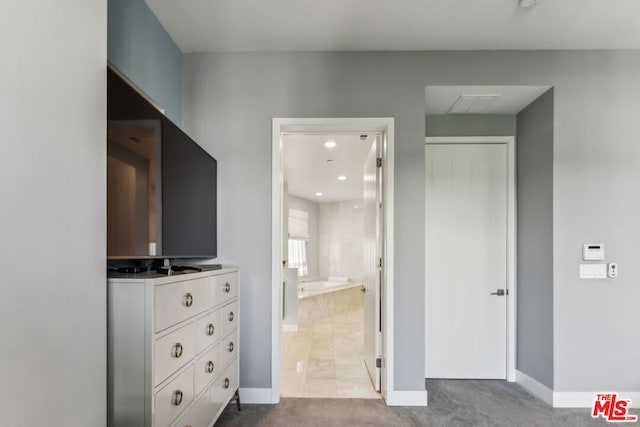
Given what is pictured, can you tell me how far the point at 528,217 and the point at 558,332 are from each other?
3.00ft

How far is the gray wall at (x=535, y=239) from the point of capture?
2705 millimetres

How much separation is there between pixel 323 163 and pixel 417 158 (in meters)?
2.73

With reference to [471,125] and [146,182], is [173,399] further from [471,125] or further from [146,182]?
[471,125]

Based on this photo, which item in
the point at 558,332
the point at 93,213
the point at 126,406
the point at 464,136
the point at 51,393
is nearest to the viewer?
the point at 51,393

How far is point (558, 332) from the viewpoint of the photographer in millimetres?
2621

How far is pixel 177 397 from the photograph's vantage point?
5.19 ft

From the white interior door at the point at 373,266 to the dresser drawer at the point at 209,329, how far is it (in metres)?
1.32

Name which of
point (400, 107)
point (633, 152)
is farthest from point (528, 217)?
point (400, 107)

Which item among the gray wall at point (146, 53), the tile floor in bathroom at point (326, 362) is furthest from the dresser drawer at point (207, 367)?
the gray wall at point (146, 53)

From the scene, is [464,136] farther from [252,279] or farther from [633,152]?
[252,279]

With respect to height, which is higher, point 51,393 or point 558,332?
point 51,393

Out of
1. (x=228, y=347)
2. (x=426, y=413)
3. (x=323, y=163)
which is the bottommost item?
(x=426, y=413)

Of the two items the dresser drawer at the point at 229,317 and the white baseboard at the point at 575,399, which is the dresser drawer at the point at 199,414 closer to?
the dresser drawer at the point at 229,317

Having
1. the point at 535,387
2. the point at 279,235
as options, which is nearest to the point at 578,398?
the point at 535,387
